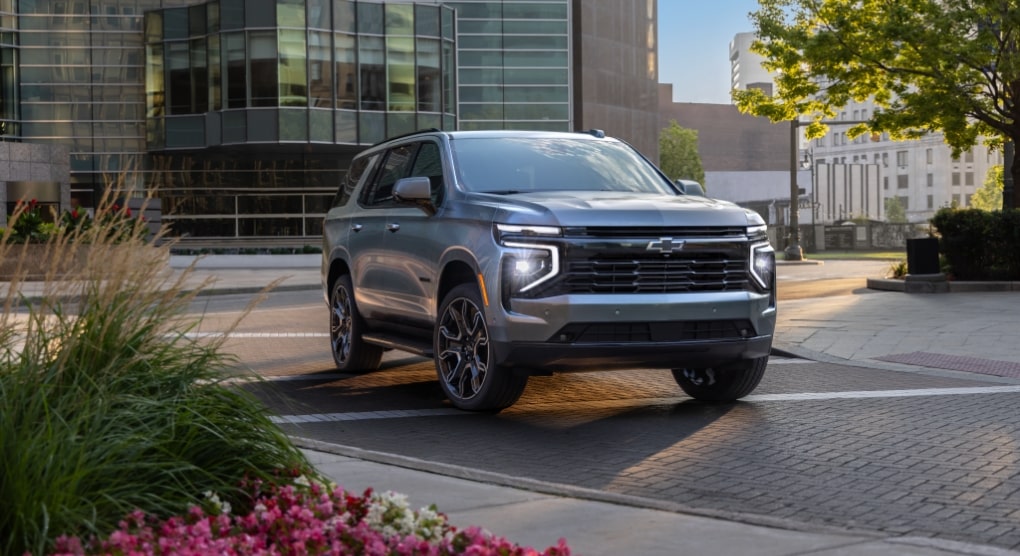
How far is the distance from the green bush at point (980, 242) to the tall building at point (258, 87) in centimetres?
3179

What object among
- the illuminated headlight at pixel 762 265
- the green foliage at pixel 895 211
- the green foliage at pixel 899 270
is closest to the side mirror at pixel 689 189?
the illuminated headlight at pixel 762 265

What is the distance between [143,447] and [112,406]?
0.42m

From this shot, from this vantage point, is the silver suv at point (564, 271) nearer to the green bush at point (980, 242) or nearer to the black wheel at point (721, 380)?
the black wheel at point (721, 380)

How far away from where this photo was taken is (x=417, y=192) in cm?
973

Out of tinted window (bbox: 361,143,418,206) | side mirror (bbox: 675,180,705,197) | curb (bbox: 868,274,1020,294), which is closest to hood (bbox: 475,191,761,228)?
side mirror (bbox: 675,180,705,197)

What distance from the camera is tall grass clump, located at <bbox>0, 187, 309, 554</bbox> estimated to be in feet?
14.7

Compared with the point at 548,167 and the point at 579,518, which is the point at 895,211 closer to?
the point at 548,167

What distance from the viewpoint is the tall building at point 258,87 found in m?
51.0

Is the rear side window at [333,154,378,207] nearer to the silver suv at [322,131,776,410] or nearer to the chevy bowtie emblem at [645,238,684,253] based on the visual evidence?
the silver suv at [322,131,776,410]

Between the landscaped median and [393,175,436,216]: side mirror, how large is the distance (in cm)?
385

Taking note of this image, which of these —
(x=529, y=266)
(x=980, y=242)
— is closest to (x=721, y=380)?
(x=529, y=266)

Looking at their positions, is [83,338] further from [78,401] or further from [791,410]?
[791,410]

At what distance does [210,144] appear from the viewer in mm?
52094

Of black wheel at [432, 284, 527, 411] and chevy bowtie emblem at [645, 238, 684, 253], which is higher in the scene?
chevy bowtie emblem at [645, 238, 684, 253]
